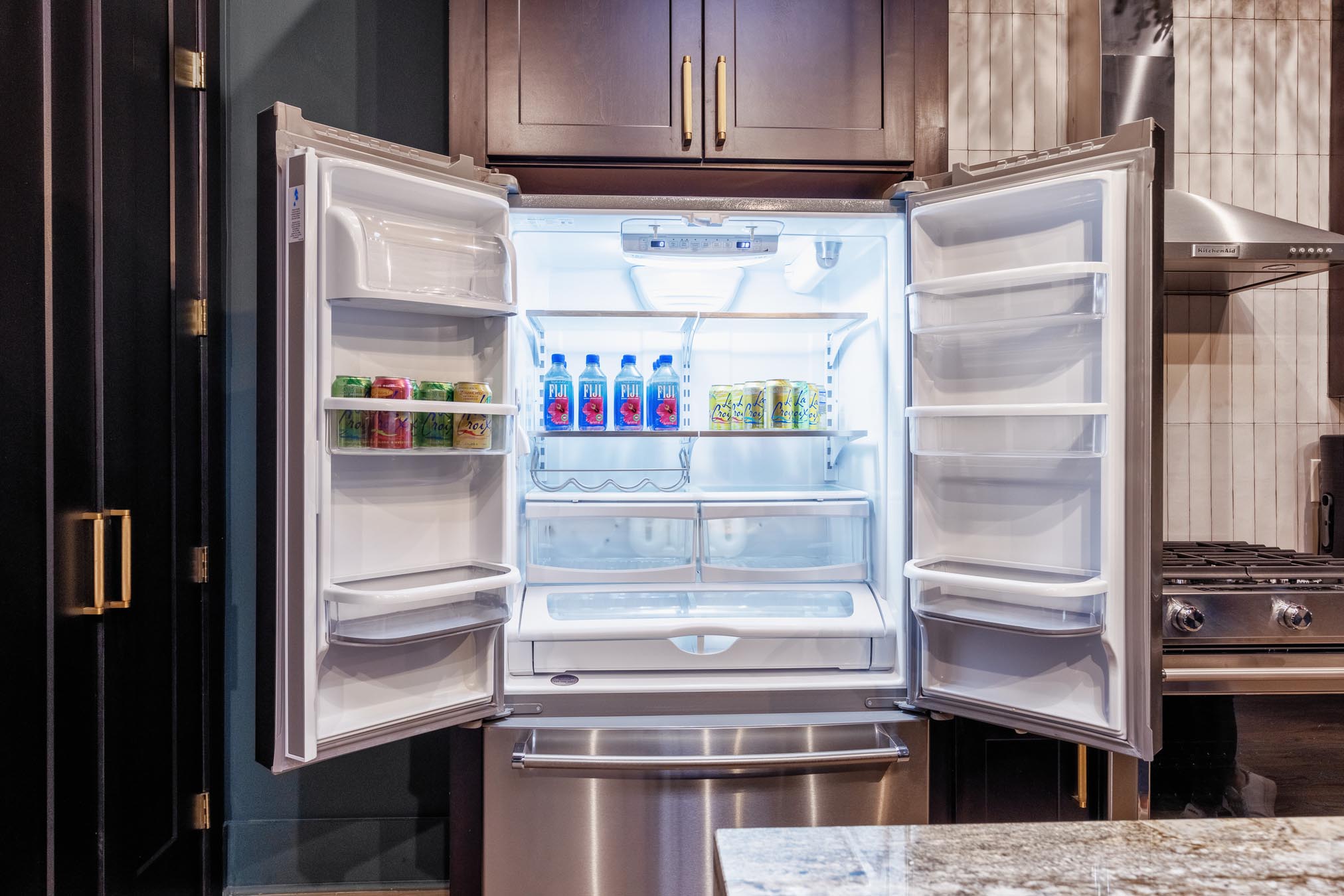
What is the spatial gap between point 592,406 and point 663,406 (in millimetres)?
174

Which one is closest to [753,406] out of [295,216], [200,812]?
[295,216]

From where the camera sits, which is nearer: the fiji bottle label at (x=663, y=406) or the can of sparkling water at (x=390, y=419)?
the can of sparkling water at (x=390, y=419)

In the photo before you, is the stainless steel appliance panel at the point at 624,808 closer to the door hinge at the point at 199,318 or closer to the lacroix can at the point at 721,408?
the lacroix can at the point at 721,408

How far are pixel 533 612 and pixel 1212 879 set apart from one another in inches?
54.5

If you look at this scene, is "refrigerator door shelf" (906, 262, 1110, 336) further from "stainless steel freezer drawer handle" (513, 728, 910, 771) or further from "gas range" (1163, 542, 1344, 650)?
"stainless steel freezer drawer handle" (513, 728, 910, 771)

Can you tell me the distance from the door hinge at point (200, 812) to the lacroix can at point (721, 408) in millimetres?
1581

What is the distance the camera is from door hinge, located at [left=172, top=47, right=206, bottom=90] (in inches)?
71.8

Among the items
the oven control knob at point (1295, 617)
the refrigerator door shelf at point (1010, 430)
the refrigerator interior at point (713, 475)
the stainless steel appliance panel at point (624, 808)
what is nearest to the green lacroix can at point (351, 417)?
the refrigerator interior at point (713, 475)

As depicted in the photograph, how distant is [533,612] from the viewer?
5.85ft

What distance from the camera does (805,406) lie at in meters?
1.92

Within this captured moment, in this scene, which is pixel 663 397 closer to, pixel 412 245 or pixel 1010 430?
pixel 412 245

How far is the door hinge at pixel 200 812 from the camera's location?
6.31 ft

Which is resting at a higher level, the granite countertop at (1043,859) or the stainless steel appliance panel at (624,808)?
the granite countertop at (1043,859)

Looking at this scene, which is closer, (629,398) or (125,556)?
(125,556)
